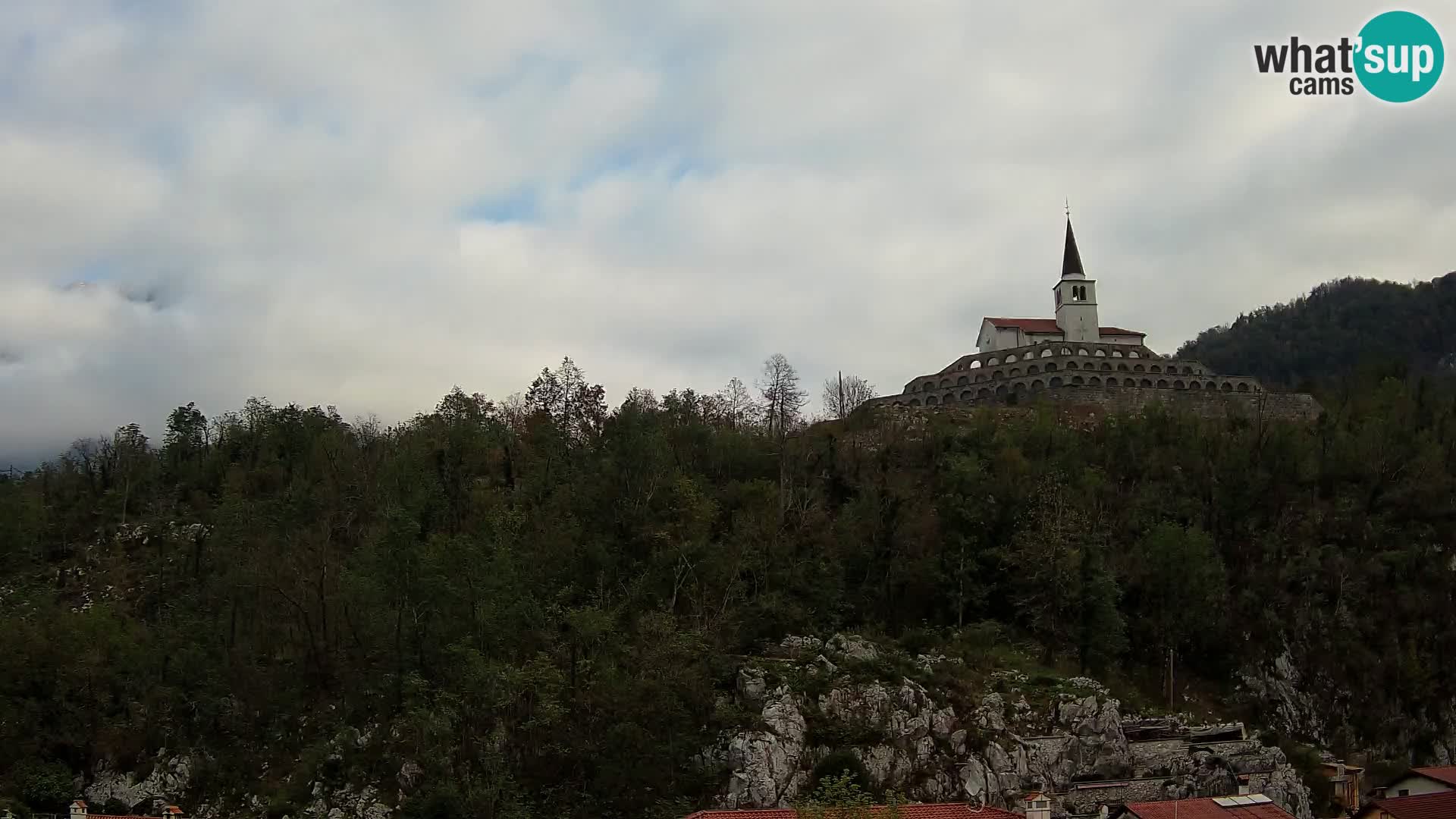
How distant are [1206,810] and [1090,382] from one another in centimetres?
5483

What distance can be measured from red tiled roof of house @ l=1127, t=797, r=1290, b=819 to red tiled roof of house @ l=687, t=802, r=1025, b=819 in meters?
3.99

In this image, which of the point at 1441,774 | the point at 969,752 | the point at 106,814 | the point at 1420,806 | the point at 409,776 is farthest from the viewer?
the point at 106,814

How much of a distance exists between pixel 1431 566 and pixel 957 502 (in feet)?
86.7

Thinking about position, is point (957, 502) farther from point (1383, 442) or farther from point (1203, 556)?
point (1383, 442)

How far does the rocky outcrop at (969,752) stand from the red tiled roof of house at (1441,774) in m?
4.45

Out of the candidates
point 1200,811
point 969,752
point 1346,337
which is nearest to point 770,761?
point 969,752

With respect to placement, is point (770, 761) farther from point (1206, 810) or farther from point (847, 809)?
point (1206, 810)

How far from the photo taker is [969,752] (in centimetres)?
4641

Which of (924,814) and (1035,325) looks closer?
(924,814)

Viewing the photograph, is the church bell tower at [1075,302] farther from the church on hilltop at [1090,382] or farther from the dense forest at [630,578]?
the dense forest at [630,578]

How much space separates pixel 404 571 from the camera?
162 feet

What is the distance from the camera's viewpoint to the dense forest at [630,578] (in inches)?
1828

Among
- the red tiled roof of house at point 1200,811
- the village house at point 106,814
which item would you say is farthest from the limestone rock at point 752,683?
the village house at point 106,814

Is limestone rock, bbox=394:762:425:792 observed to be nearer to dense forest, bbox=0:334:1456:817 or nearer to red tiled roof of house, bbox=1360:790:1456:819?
dense forest, bbox=0:334:1456:817
